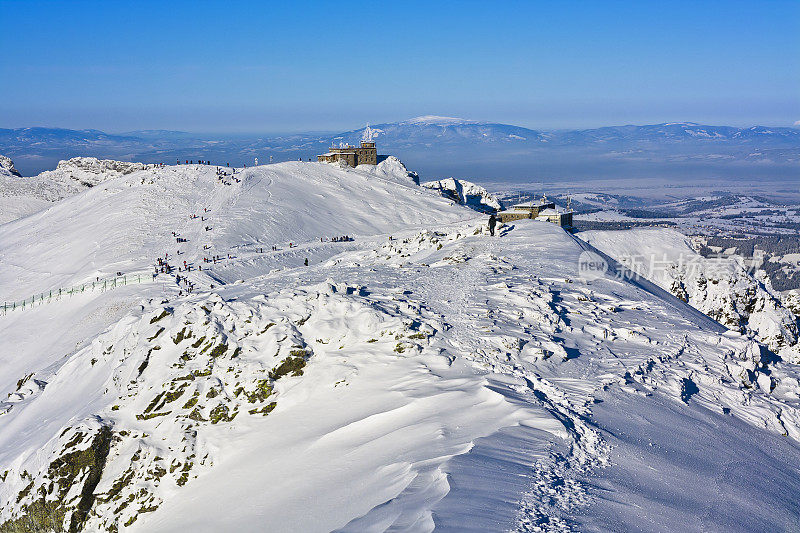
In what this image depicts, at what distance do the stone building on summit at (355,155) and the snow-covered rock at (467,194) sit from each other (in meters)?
9.19

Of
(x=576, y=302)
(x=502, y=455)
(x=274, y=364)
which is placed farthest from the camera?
(x=576, y=302)

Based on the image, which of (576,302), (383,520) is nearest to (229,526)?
(383,520)

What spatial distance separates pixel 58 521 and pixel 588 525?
13446mm

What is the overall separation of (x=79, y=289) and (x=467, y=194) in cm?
6301

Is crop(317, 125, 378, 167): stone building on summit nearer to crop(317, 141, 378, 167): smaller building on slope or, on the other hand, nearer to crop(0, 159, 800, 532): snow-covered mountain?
crop(317, 141, 378, 167): smaller building on slope

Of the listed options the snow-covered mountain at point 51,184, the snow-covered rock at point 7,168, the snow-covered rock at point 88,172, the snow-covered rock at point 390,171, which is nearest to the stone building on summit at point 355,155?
the snow-covered rock at point 390,171

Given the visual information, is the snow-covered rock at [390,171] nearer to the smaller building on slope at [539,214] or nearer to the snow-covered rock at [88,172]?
the smaller building on slope at [539,214]

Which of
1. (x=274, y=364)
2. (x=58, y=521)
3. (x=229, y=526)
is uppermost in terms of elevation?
(x=274, y=364)

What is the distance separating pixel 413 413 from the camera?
1439 centimetres

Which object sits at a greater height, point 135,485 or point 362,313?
point 362,313

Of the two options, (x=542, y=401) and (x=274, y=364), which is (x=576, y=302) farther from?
(x=274, y=364)

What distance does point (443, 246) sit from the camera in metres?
35.8

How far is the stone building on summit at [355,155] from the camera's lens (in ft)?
266

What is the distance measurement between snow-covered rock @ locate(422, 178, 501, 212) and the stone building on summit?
30.1 feet
